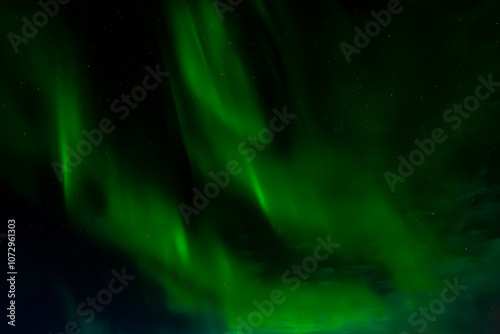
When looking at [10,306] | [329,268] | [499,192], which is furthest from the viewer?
[499,192]

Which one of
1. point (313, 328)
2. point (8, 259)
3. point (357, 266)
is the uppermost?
point (8, 259)

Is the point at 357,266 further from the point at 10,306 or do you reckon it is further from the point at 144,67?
the point at 10,306

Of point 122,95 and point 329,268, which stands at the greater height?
point 122,95

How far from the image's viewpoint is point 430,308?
4508mm

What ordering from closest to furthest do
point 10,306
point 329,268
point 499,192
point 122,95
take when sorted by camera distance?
point 10,306 → point 122,95 → point 329,268 → point 499,192

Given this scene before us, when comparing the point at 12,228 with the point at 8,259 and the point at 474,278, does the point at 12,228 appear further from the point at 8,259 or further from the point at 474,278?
the point at 474,278

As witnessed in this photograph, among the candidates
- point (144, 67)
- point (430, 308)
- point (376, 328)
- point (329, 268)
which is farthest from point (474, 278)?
point (144, 67)

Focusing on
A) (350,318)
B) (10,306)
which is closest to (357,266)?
(350,318)

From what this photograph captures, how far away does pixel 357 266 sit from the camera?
4.50 metres

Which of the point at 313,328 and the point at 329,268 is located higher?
the point at 329,268

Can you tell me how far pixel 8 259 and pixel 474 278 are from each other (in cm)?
425

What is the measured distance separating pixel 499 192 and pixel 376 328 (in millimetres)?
1819


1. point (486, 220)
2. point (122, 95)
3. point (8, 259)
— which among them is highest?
point (122, 95)

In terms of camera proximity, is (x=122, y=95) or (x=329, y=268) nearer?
(x=122, y=95)
